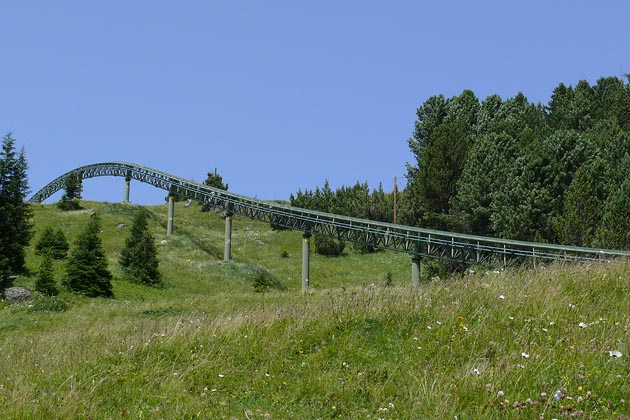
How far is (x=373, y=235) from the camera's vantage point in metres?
48.6

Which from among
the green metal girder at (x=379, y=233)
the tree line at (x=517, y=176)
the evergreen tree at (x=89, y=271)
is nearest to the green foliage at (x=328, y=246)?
the tree line at (x=517, y=176)

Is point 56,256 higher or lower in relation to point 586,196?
lower

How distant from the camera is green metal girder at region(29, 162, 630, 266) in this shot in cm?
3847

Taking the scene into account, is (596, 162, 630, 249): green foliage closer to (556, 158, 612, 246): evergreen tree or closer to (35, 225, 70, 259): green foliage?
(556, 158, 612, 246): evergreen tree

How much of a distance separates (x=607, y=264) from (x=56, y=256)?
41.3 metres

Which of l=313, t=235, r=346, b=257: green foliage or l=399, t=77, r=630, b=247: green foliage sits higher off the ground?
l=399, t=77, r=630, b=247: green foliage

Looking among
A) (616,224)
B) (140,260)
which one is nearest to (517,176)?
(616,224)

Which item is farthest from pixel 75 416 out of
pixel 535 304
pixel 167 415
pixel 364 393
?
pixel 535 304

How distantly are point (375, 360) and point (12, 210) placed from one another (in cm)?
3597

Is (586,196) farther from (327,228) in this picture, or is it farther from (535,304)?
(535,304)

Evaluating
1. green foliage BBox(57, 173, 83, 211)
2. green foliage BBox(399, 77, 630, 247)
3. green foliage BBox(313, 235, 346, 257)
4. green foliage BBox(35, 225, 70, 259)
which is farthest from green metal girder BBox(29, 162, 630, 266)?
green foliage BBox(35, 225, 70, 259)

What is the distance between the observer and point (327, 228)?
170 feet

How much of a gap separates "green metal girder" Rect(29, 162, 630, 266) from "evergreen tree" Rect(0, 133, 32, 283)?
19.9m

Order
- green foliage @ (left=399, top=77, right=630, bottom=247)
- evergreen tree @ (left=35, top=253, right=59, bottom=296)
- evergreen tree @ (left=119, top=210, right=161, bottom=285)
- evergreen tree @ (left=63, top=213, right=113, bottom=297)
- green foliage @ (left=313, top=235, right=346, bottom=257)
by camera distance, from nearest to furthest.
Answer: evergreen tree @ (left=35, top=253, right=59, bottom=296)
evergreen tree @ (left=63, top=213, right=113, bottom=297)
green foliage @ (left=399, top=77, right=630, bottom=247)
evergreen tree @ (left=119, top=210, right=161, bottom=285)
green foliage @ (left=313, top=235, right=346, bottom=257)
